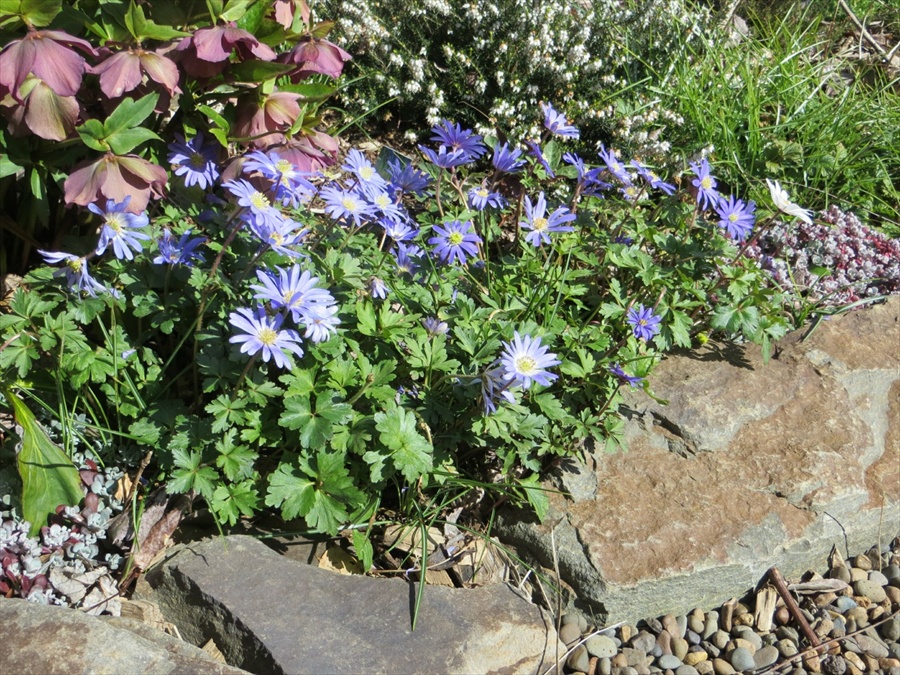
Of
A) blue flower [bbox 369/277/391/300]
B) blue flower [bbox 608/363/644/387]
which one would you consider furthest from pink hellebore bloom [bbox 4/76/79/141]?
blue flower [bbox 608/363/644/387]

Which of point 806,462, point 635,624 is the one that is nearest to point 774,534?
point 806,462

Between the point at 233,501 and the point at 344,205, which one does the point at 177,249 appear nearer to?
the point at 344,205

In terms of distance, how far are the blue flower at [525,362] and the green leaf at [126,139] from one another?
1.07m

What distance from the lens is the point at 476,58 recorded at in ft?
13.2

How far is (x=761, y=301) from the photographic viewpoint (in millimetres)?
2885

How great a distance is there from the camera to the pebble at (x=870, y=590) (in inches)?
106

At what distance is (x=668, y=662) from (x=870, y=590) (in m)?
0.76

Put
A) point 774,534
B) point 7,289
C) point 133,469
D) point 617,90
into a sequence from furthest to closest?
point 617,90, point 7,289, point 774,534, point 133,469

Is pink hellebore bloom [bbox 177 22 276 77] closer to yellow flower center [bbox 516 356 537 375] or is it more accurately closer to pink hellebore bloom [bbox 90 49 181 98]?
pink hellebore bloom [bbox 90 49 181 98]

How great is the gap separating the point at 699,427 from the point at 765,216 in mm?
1147

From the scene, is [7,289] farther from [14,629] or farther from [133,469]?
[14,629]

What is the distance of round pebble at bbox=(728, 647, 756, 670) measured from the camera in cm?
243

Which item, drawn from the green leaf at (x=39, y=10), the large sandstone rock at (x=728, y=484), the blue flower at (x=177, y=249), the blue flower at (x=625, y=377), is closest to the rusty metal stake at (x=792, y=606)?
the large sandstone rock at (x=728, y=484)

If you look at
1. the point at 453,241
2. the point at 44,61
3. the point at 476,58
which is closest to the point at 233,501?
the point at 453,241
